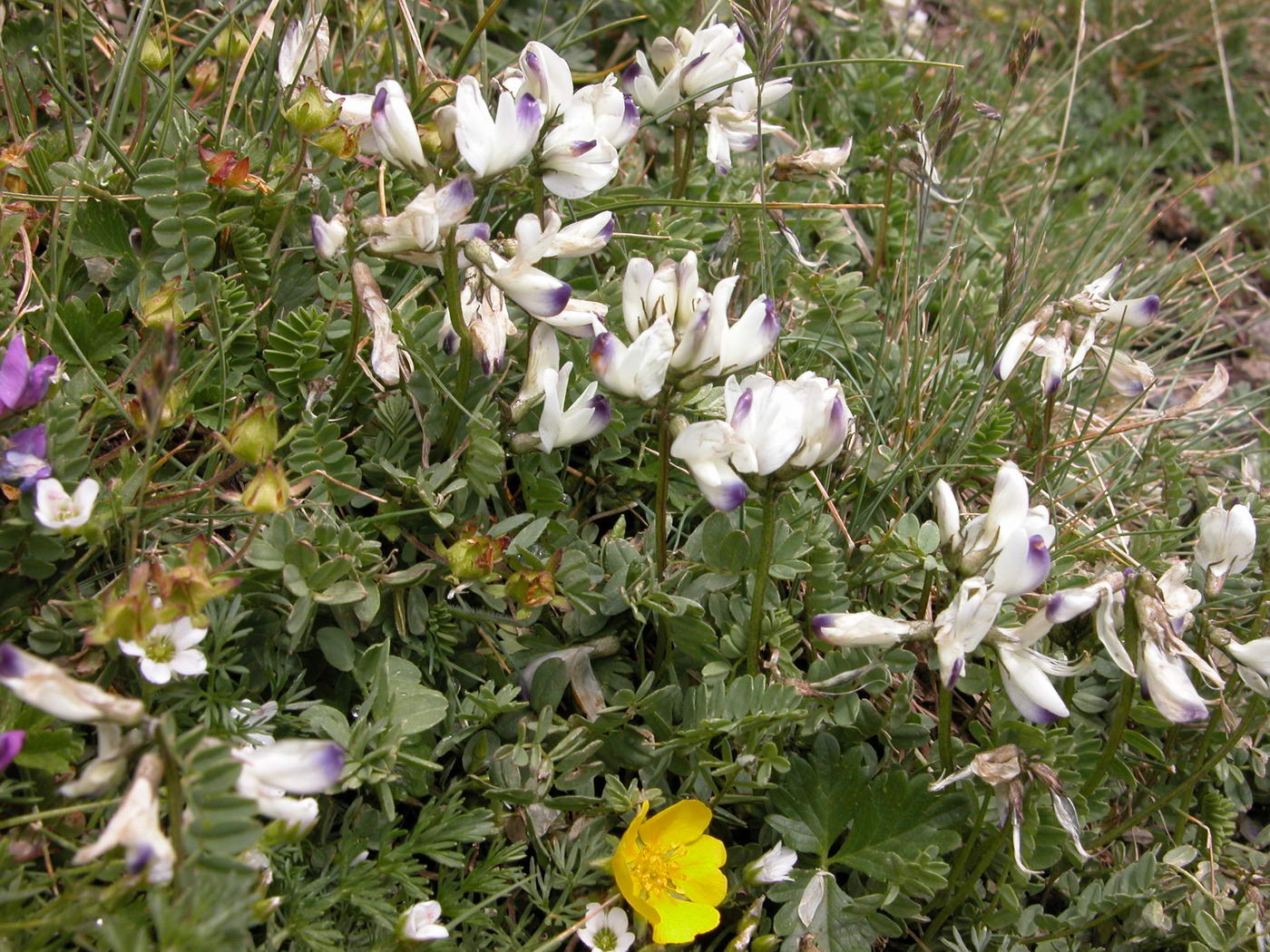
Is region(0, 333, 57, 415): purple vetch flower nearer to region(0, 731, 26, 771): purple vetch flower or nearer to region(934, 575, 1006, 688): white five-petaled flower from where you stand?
Result: region(0, 731, 26, 771): purple vetch flower

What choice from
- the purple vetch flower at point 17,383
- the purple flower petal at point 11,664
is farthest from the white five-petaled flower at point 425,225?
the purple flower petal at point 11,664

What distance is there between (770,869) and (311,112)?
5.06ft

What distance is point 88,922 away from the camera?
1503 mm

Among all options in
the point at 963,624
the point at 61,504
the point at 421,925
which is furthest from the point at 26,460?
the point at 963,624

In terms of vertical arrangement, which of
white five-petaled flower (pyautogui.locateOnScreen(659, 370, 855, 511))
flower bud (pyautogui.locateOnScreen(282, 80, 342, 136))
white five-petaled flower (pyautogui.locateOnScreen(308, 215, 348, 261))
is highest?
flower bud (pyautogui.locateOnScreen(282, 80, 342, 136))

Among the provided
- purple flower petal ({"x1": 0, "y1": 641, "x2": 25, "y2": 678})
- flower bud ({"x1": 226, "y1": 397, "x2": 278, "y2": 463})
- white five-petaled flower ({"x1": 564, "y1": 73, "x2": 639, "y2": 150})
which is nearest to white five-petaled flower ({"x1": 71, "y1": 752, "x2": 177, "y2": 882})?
purple flower petal ({"x1": 0, "y1": 641, "x2": 25, "y2": 678})

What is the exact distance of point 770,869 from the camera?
2.00 meters

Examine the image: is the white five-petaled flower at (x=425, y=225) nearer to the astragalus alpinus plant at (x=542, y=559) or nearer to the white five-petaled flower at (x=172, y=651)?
the astragalus alpinus plant at (x=542, y=559)

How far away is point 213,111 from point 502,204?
0.69 metres

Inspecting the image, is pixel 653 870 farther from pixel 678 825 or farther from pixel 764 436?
pixel 764 436

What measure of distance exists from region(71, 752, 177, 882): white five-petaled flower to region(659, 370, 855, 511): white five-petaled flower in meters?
0.87

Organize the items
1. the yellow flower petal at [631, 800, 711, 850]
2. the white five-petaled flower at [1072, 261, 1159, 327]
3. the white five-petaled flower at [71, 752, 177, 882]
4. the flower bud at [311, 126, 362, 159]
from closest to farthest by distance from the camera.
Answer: the white five-petaled flower at [71, 752, 177, 882] < the yellow flower petal at [631, 800, 711, 850] < the flower bud at [311, 126, 362, 159] < the white five-petaled flower at [1072, 261, 1159, 327]

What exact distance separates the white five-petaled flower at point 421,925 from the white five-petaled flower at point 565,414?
29.3 inches

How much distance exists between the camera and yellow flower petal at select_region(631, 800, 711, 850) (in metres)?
1.99
